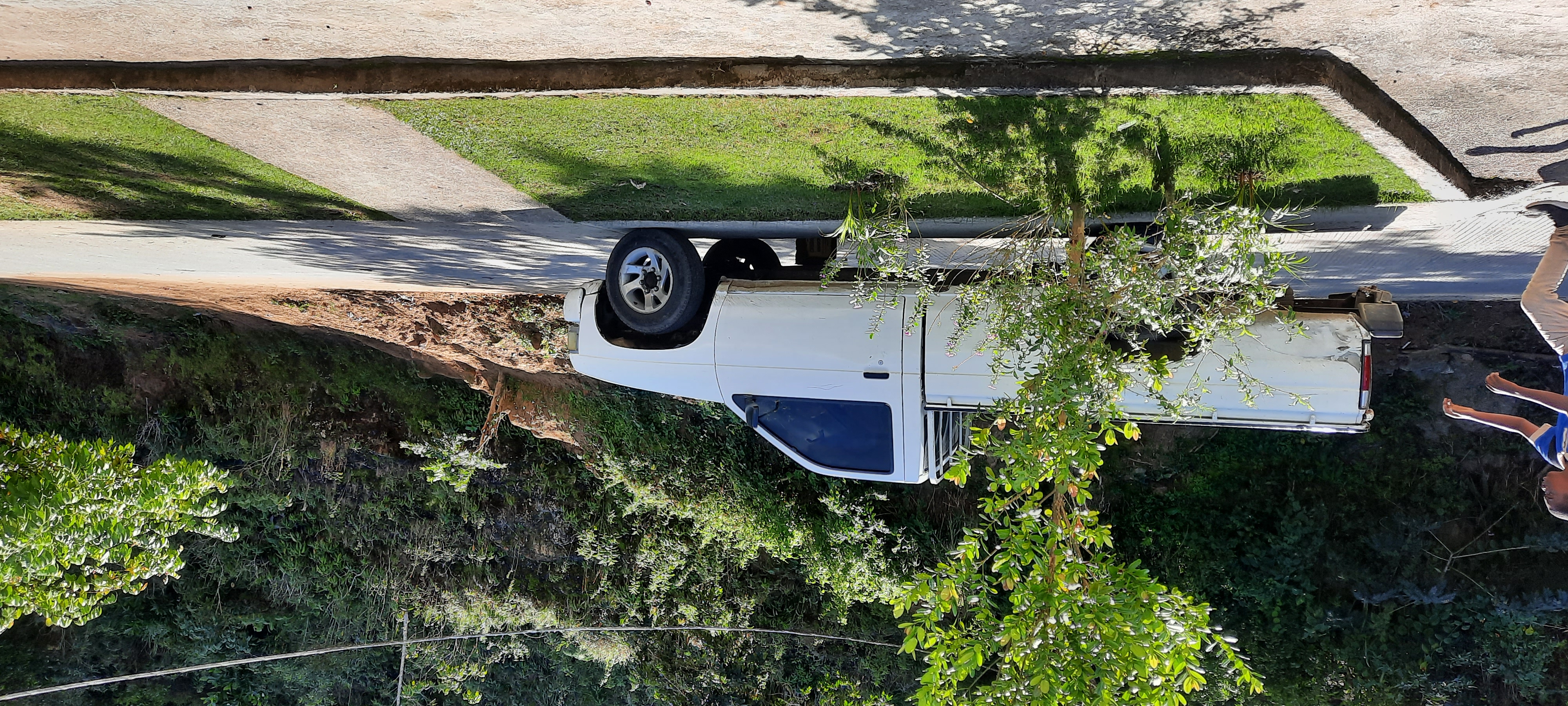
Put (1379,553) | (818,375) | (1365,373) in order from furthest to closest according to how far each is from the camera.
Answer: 1. (1379,553)
2. (818,375)
3. (1365,373)

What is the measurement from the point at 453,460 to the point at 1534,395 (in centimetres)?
839

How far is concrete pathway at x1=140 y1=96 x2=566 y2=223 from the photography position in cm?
468

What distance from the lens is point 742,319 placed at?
5.14 metres

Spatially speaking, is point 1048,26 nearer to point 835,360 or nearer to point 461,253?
point 835,360

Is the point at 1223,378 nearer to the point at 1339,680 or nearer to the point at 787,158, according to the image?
the point at 787,158

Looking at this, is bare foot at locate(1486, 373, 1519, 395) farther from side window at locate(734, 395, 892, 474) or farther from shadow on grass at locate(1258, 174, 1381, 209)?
side window at locate(734, 395, 892, 474)

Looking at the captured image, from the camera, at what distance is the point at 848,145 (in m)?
4.75

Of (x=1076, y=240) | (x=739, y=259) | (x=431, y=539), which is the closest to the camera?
(x=1076, y=240)

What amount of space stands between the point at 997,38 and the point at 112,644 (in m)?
11.8

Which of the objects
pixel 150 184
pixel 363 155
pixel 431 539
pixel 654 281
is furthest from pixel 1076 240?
pixel 431 539

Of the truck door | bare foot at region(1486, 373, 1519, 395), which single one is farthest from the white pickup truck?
bare foot at region(1486, 373, 1519, 395)

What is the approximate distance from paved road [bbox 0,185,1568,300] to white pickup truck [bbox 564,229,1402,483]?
62 centimetres

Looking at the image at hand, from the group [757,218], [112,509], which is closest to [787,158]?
[757,218]

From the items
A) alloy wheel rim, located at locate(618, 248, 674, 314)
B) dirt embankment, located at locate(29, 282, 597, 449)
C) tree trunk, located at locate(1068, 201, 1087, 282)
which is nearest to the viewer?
tree trunk, located at locate(1068, 201, 1087, 282)
